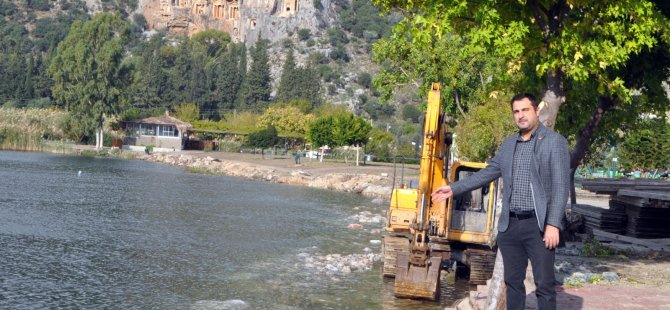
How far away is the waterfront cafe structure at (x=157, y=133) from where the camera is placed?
10756 centimetres

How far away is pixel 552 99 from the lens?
1403 cm

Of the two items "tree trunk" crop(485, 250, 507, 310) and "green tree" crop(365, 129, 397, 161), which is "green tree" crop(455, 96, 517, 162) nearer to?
"tree trunk" crop(485, 250, 507, 310)

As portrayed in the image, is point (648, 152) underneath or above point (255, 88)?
underneath

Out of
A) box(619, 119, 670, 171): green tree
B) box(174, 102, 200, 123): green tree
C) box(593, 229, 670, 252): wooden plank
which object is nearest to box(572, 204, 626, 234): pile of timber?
box(593, 229, 670, 252): wooden plank

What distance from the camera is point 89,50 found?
4011 inches

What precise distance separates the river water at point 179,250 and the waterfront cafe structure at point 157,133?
59642 millimetres

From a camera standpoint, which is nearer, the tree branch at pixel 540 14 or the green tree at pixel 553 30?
the green tree at pixel 553 30

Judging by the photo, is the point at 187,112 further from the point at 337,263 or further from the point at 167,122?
the point at 337,263

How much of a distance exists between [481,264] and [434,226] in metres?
1.49

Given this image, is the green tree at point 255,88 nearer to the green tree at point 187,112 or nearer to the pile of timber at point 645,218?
the green tree at point 187,112

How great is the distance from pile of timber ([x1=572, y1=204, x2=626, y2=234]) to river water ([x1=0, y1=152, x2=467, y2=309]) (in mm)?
7136

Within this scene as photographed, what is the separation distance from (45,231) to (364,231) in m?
10.8

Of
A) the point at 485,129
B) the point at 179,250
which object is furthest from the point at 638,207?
the point at 485,129

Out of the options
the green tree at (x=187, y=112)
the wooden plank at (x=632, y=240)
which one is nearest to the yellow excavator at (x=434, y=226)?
the wooden plank at (x=632, y=240)
